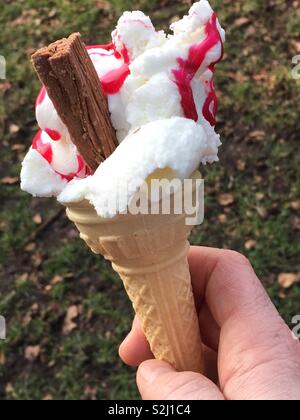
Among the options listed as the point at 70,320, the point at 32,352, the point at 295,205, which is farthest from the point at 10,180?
the point at 295,205

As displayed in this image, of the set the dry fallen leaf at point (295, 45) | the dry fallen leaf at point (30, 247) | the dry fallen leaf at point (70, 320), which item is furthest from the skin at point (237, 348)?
the dry fallen leaf at point (295, 45)

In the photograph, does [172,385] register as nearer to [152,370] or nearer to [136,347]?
[152,370]

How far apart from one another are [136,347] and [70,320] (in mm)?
1225

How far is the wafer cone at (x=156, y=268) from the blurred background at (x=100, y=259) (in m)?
1.35

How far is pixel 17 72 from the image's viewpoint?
515cm

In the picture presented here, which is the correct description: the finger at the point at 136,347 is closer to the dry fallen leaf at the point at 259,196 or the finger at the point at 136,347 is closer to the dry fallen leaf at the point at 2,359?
the dry fallen leaf at the point at 2,359

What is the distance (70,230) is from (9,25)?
2.56 metres

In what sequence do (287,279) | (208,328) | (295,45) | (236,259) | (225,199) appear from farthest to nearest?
(295,45)
(225,199)
(287,279)
(208,328)
(236,259)

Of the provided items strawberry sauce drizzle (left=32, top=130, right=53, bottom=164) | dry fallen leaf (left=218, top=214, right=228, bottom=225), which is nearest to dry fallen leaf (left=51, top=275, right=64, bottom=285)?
dry fallen leaf (left=218, top=214, right=228, bottom=225)

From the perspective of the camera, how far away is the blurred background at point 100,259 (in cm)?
355

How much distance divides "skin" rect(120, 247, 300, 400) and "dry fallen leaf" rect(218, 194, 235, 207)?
1561 mm

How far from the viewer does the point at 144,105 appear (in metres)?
1.67

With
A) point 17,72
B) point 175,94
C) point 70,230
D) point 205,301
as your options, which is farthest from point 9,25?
point 175,94

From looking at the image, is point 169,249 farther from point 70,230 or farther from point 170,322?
point 70,230
